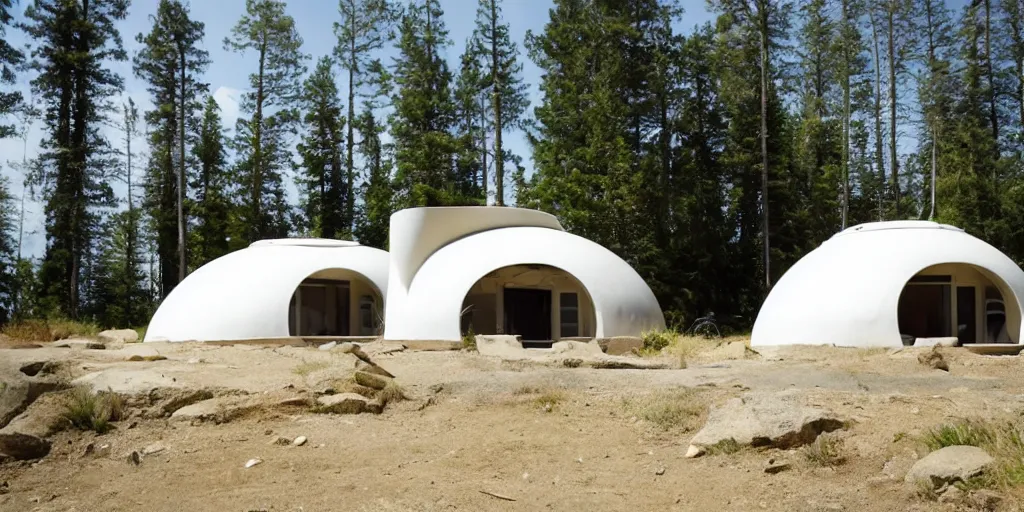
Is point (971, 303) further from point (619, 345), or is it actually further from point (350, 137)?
point (350, 137)

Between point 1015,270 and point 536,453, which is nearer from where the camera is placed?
point 536,453

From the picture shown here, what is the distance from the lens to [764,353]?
46.6 feet

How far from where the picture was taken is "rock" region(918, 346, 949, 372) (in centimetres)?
1093

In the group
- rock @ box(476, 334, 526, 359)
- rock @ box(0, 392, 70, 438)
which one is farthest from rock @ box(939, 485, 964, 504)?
rock @ box(476, 334, 526, 359)

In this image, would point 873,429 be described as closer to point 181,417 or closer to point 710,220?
point 181,417

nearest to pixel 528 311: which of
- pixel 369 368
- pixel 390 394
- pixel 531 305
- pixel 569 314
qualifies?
pixel 531 305

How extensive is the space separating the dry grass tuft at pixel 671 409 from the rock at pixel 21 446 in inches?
197

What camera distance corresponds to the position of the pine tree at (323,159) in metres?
33.2

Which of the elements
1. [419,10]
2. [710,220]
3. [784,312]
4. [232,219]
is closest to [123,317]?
[232,219]

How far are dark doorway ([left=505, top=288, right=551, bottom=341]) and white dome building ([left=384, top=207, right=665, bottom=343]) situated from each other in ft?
0.07

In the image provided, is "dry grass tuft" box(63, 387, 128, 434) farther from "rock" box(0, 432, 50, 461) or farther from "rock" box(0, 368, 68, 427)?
"rock" box(0, 432, 50, 461)

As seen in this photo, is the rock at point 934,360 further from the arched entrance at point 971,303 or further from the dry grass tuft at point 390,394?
the dry grass tuft at point 390,394

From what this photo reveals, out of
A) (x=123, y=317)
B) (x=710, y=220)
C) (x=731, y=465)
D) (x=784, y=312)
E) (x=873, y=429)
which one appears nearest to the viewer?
(x=731, y=465)

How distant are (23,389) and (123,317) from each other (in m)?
25.1
